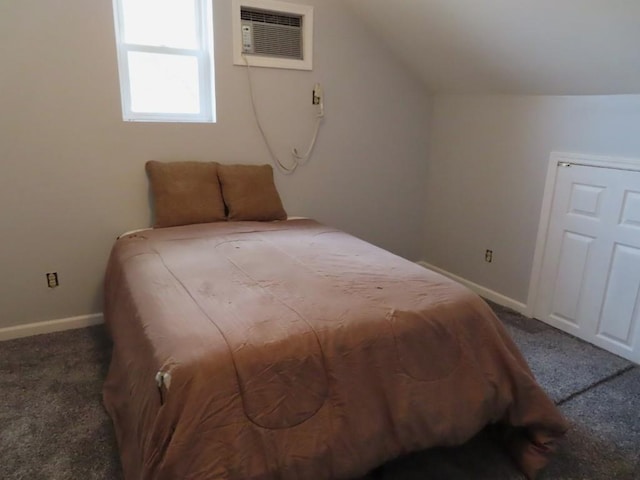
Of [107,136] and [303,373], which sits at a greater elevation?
[107,136]

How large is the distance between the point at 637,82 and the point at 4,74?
3.24 meters

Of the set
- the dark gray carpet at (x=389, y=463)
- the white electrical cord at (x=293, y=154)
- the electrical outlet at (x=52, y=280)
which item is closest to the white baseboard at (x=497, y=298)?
the dark gray carpet at (x=389, y=463)

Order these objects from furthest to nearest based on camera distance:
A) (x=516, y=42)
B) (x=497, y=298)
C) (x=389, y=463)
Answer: (x=497, y=298), (x=516, y=42), (x=389, y=463)

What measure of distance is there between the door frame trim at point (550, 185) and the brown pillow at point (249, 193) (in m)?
1.70

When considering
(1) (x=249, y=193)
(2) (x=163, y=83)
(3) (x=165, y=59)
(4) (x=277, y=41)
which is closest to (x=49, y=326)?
(1) (x=249, y=193)

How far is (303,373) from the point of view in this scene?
1.37m

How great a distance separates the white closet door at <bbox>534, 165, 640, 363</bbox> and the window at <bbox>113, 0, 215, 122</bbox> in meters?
2.34

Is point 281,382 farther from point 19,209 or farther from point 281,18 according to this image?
point 281,18

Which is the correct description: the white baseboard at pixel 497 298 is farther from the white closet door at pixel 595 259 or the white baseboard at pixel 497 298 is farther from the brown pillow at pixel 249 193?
the brown pillow at pixel 249 193

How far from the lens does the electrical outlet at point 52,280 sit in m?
2.66

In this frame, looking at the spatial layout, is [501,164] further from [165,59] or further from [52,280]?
[52,280]

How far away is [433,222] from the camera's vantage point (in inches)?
151

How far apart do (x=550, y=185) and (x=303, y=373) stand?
2254 mm

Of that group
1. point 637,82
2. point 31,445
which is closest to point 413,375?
point 31,445
